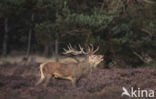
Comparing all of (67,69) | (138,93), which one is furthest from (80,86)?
(138,93)

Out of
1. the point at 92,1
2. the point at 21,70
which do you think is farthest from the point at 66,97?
the point at 92,1

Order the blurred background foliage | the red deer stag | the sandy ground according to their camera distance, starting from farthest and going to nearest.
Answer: the blurred background foliage
the red deer stag
the sandy ground

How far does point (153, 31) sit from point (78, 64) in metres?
8.02

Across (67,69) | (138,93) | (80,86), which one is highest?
(67,69)

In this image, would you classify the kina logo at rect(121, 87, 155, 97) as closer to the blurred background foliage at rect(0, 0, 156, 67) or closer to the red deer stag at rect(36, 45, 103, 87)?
the red deer stag at rect(36, 45, 103, 87)

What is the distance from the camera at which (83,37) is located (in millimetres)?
16641

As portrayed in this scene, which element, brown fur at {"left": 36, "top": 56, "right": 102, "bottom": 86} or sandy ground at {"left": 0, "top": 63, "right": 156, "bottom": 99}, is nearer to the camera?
sandy ground at {"left": 0, "top": 63, "right": 156, "bottom": 99}

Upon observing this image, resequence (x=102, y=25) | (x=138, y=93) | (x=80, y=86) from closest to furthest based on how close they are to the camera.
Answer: (x=138, y=93) → (x=80, y=86) → (x=102, y=25)

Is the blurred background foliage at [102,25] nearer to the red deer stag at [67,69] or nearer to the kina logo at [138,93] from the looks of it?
the red deer stag at [67,69]

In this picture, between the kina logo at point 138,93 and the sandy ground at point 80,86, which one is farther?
the kina logo at point 138,93

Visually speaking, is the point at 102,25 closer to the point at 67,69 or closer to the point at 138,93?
the point at 67,69

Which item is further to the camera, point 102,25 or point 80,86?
point 102,25

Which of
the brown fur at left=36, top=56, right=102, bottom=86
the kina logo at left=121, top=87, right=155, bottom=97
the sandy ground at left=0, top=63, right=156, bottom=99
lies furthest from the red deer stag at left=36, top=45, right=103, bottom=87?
the kina logo at left=121, top=87, right=155, bottom=97

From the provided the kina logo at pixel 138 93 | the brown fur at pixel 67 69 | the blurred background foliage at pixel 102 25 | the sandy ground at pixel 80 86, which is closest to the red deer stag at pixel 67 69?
the brown fur at pixel 67 69
